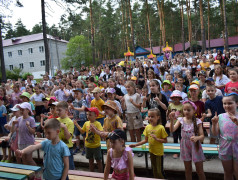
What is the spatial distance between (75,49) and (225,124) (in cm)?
3962

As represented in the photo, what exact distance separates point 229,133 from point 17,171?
3.71m

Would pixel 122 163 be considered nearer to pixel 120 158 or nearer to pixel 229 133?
pixel 120 158

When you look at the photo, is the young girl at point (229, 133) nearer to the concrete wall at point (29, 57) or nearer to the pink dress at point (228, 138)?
the pink dress at point (228, 138)

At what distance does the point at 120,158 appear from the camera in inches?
104

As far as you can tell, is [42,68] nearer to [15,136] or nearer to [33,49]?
[33,49]

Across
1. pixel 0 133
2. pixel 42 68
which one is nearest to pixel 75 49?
pixel 42 68

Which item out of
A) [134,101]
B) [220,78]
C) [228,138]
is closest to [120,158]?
[228,138]

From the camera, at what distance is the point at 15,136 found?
445 cm

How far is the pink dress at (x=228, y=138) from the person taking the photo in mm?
2871

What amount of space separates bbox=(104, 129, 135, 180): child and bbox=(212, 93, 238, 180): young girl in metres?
1.40

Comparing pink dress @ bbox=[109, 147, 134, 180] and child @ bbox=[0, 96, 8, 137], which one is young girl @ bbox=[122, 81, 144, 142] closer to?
pink dress @ bbox=[109, 147, 134, 180]

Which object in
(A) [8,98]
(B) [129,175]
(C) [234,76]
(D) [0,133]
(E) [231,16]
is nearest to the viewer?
(B) [129,175]

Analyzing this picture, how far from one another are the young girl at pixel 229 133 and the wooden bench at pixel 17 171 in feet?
10.5

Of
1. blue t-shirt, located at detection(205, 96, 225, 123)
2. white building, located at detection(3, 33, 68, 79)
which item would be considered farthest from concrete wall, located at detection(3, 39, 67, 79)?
blue t-shirt, located at detection(205, 96, 225, 123)
